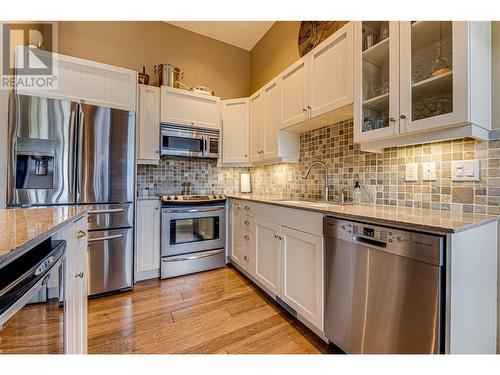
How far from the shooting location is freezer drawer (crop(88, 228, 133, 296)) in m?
2.08

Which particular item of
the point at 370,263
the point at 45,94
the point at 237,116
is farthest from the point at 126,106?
the point at 370,263

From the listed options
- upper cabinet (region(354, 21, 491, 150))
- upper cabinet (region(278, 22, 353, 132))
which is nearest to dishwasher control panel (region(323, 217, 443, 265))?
upper cabinet (region(354, 21, 491, 150))

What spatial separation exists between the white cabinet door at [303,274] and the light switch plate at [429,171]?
31.3 inches

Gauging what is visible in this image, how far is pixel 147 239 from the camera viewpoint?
2.49 m

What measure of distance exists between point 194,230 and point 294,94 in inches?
72.2

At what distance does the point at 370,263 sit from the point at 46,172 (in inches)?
98.1

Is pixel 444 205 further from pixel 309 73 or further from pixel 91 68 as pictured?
pixel 91 68

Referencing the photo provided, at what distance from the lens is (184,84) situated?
3.24m

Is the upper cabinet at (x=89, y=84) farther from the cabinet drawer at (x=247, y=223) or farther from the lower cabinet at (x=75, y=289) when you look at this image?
the cabinet drawer at (x=247, y=223)

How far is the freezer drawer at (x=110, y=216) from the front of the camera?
2076 mm

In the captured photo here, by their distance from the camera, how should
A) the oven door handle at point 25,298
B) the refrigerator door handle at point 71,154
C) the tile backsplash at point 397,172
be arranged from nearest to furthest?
the oven door handle at point 25,298 → the tile backsplash at point 397,172 → the refrigerator door handle at point 71,154

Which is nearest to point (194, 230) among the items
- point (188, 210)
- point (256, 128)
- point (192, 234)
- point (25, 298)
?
point (192, 234)

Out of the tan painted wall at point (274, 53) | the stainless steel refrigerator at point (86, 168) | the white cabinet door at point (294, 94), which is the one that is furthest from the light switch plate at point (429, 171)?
Result: the stainless steel refrigerator at point (86, 168)

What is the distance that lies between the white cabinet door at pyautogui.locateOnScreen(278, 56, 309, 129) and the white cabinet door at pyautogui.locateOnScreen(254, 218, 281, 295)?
3.39 feet
